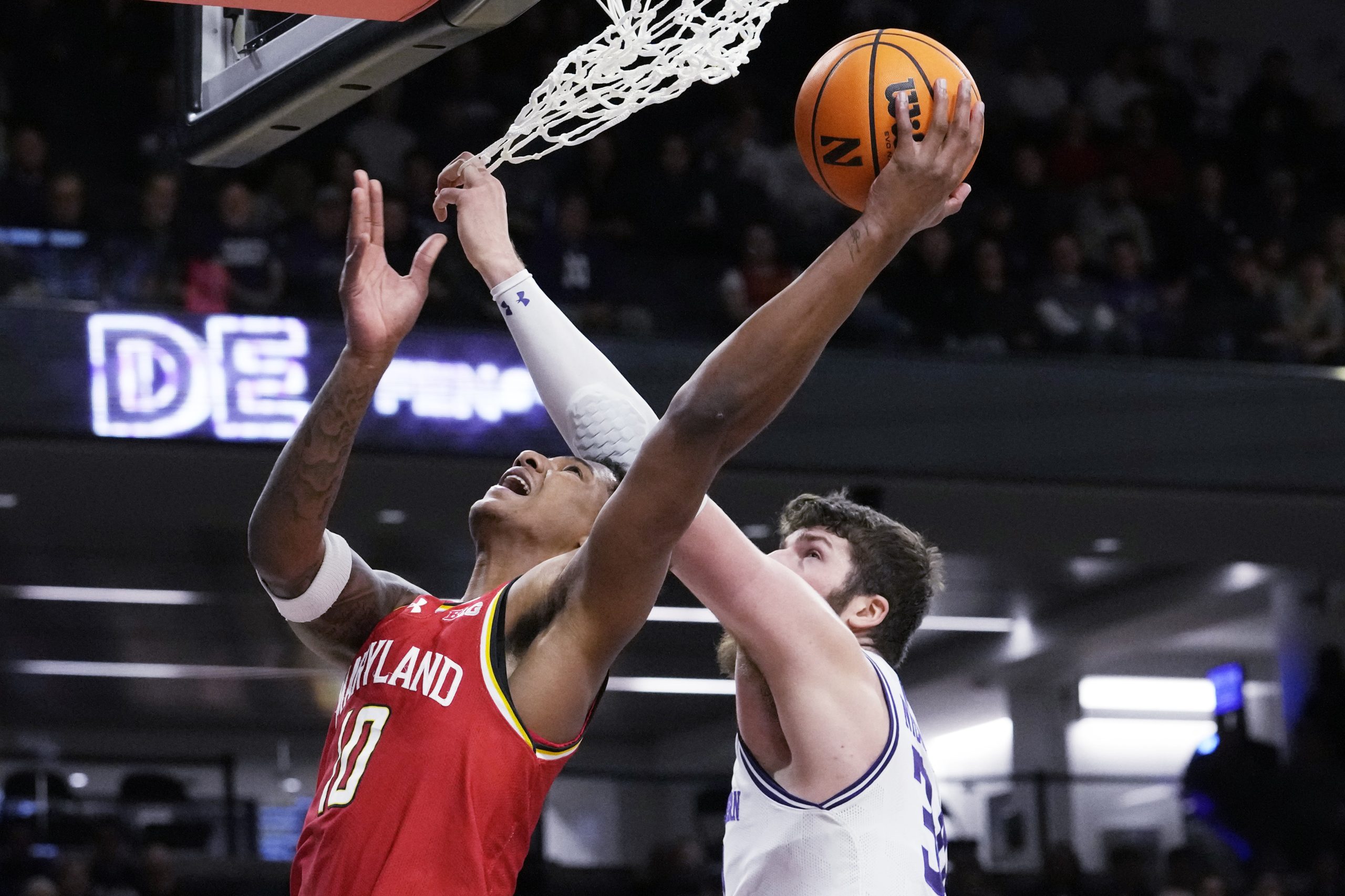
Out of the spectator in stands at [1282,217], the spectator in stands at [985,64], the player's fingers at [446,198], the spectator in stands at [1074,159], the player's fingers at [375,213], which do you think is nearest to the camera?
the player's fingers at [375,213]

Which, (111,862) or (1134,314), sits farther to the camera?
(1134,314)

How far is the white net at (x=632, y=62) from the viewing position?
3.05 m

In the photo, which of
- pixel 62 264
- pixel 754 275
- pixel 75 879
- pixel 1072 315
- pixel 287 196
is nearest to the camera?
pixel 62 264

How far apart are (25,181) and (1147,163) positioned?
751cm

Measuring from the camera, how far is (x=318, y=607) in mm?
3037

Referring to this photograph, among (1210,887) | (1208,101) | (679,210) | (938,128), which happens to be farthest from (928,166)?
(1208,101)

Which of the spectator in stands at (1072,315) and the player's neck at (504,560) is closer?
the player's neck at (504,560)

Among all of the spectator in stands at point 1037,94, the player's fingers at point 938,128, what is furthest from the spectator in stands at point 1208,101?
the player's fingers at point 938,128

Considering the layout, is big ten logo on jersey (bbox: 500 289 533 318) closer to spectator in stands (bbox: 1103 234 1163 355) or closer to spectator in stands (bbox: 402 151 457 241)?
spectator in stands (bbox: 402 151 457 241)

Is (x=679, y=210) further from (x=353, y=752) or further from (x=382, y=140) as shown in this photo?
(x=353, y=752)

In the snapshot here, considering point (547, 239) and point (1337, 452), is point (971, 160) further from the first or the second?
point (1337, 452)

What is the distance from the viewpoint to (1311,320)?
1079 cm

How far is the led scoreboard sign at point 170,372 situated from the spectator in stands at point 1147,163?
5.03 m

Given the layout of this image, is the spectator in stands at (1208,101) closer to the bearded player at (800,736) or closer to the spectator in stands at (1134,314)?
the spectator in stands at (1134,314)
